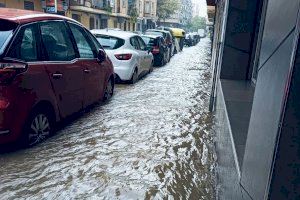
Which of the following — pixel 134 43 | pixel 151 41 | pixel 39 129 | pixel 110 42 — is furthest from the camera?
pixel 151 41

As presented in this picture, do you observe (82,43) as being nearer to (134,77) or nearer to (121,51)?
(121,51)

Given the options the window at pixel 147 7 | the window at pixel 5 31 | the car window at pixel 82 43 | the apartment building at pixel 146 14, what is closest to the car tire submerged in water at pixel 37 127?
the window at pixel 5 31

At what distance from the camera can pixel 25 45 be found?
13.4 ft

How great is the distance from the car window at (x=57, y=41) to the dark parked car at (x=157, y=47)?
873 centimetres

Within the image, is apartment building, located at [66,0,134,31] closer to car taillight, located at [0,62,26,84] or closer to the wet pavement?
the wet pavement

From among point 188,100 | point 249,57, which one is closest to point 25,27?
point 249,57

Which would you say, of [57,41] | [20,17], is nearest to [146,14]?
[57,41]

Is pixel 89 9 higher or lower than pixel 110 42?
higher

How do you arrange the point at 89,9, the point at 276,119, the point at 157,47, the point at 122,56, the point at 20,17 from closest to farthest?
the point at 276,119
the point at 20,17
the point at 122,56
the point at 157,47
the point at 89,9

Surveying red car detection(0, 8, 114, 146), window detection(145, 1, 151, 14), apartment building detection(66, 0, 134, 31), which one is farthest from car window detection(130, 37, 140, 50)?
window detection(145, 1, 151, 14)

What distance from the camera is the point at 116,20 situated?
47.6 metres

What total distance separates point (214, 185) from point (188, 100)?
4373mm

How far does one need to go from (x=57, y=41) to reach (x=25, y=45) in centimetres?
80

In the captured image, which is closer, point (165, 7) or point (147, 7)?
point (147, 7)
